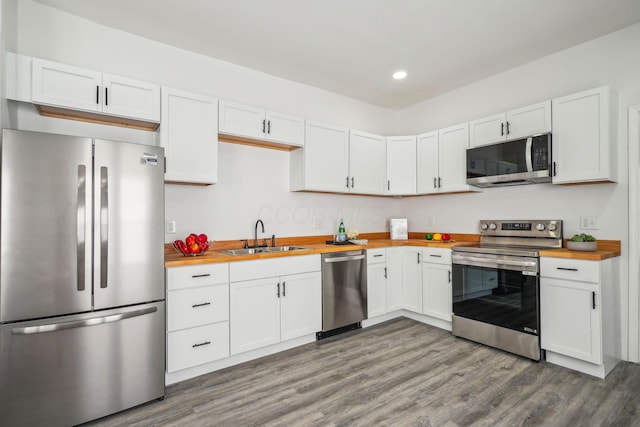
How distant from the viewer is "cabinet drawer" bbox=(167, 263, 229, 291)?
2385mm

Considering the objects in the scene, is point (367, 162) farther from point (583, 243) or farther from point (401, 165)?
point (583, 243)

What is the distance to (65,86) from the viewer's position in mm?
2234

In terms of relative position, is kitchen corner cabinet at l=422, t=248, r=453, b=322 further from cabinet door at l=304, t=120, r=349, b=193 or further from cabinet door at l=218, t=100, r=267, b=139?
cabinet door at l=218, t=100, r=267, b=139

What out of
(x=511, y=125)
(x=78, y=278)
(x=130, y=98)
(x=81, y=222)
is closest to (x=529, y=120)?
(x=511, y=125)

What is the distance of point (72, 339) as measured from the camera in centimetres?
191

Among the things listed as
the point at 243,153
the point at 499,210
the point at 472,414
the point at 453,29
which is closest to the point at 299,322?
the point at 472,414

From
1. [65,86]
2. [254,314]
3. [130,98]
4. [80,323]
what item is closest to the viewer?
[80,323]

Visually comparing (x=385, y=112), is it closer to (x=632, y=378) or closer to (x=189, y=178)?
(x=189, y=178)

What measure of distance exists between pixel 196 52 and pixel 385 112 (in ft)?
9.12

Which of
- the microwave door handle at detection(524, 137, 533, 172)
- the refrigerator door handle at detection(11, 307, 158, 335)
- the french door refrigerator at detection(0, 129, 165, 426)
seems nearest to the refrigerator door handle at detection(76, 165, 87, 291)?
the french door refrigerator at detection(0, 129, 165, 426)

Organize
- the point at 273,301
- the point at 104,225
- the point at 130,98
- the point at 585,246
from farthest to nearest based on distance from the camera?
the point at 273,301 < the point at 585,246 < the point at 130,98 < the point at 104,225

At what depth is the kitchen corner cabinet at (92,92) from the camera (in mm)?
2168

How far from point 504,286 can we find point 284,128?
2.65m

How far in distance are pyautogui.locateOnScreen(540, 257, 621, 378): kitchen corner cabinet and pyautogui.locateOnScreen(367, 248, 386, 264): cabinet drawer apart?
1.55m
